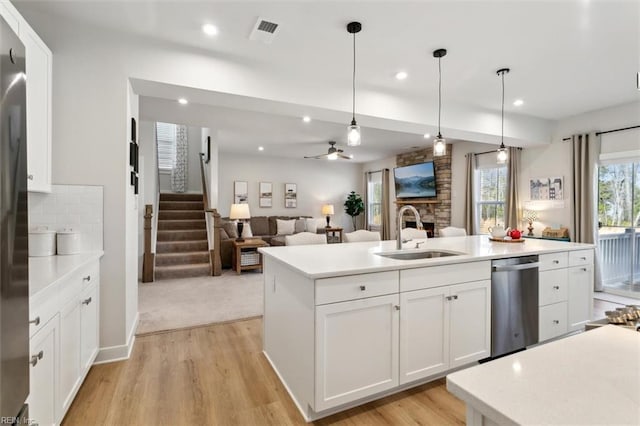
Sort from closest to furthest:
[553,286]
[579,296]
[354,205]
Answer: [553,286] → [579,296] → [354,205]

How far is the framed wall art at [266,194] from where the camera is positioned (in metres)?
8.77

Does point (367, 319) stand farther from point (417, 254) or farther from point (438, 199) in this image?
point (438, 199)

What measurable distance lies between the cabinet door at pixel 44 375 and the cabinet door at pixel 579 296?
153 inches

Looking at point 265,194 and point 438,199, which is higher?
point 265,194

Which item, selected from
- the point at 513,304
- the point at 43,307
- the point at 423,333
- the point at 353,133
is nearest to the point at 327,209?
the point at 353,133

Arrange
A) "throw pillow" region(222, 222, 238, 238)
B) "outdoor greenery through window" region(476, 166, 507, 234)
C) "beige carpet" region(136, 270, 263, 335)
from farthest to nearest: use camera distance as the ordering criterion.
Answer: "throw pillow" region(222, 222, 238, 238)
"outdoor greenery through window" region(476, 166, 507, 234)
"beige carpet" region(136, 270, 263, 335)

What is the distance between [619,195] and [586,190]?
418mm

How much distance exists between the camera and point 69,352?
69.7 inches

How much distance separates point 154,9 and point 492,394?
2926 millimetres

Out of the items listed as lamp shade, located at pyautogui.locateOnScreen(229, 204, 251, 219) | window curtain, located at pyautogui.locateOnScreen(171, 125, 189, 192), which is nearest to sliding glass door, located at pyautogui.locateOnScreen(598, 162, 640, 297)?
lamp shade, located at pyautogui.locateOnScreen(229, 204, 251, 219)

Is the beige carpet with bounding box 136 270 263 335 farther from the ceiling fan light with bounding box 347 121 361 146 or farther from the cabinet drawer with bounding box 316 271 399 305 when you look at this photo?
the ceiling fan light with bounding box 347 121 361 146

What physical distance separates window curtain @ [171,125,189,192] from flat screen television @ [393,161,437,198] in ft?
20.1

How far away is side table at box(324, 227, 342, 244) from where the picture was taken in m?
8.32

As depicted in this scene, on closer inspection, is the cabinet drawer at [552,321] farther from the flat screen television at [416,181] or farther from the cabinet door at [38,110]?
the flat screen television at [416,181]
